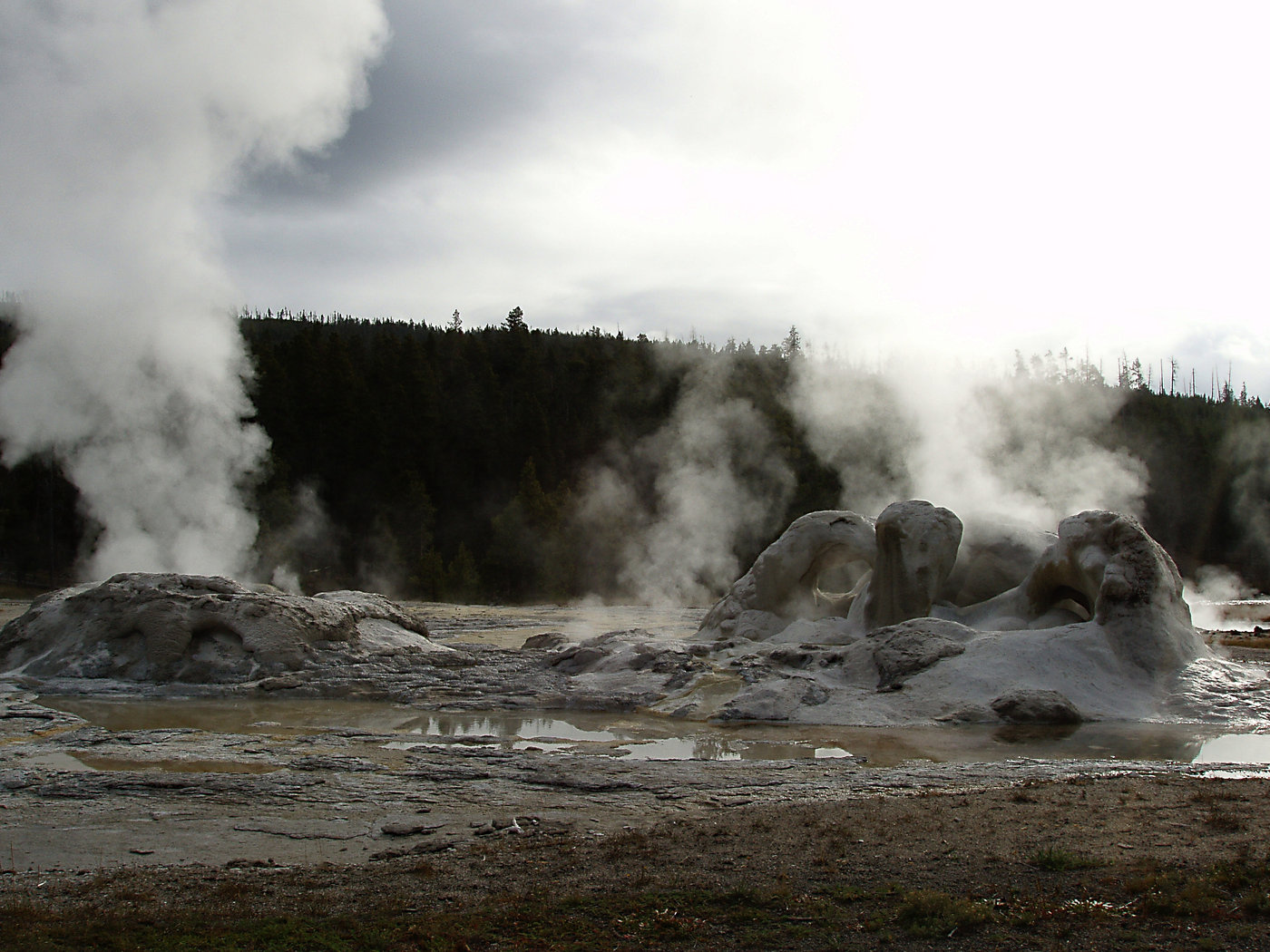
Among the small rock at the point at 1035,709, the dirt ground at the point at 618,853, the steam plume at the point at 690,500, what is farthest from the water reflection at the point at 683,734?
the steam plume at the point at 690,500

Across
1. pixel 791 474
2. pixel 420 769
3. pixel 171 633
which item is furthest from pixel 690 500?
pixel 420 769

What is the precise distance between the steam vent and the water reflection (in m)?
0.52

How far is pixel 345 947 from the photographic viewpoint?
431cm

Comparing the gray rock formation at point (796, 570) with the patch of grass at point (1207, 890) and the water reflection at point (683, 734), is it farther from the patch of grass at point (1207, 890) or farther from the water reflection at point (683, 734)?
the patch of grass at point (1207, 890)

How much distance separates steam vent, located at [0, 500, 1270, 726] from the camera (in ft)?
39.0

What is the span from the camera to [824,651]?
14031 mm

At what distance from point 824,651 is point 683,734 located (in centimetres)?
403

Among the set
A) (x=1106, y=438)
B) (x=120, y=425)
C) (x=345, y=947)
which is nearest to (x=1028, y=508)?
(x=345, y=947)

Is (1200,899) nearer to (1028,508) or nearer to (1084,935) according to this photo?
(1084,935)

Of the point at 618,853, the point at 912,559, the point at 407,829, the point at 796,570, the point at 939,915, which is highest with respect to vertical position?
the point at 912,559

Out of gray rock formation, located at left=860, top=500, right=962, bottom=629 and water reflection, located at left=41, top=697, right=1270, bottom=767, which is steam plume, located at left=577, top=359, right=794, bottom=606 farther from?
water reflection, located at left=41, top=697, right=1270, bottom=767

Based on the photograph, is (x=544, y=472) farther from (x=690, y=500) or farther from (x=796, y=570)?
(x=796, y=570)

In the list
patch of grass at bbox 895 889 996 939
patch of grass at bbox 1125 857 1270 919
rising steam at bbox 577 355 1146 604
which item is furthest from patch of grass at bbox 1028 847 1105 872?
rising steam at bbox 577 355 1146 604

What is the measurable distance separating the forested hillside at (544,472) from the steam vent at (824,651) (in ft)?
58.6
